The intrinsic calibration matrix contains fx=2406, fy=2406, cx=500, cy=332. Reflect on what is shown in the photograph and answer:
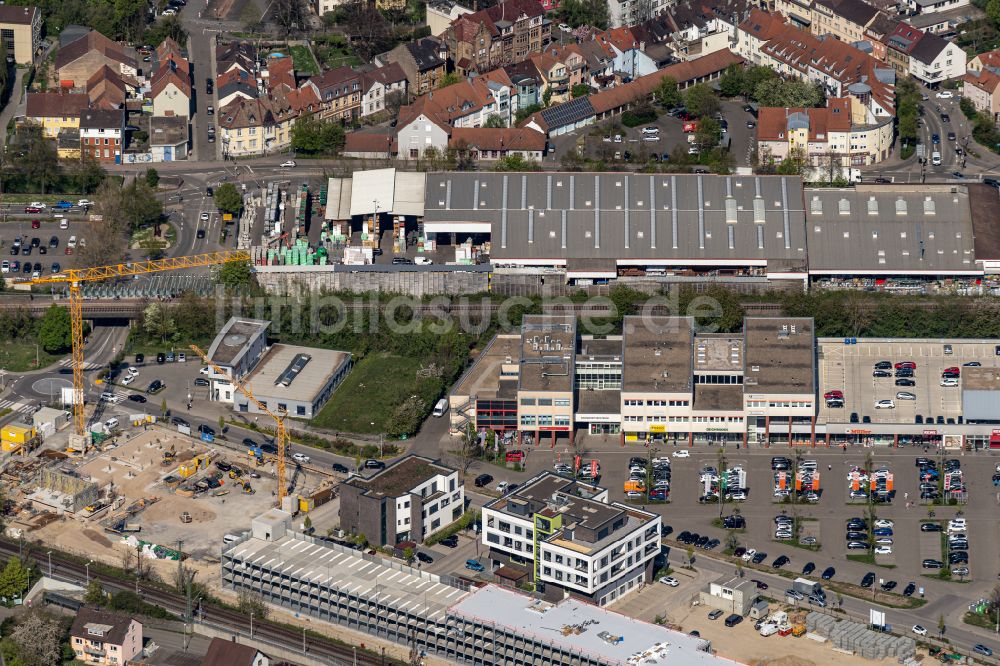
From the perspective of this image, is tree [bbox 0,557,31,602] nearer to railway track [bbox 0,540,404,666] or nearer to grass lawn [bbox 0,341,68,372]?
railway track [bbox 0,540,404,666]

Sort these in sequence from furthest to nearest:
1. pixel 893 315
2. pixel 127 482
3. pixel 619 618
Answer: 1. pixel 893 315
2. pixel 127 482
3. pixel 619 618

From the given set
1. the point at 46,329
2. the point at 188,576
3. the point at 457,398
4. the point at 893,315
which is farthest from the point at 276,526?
the point at 893,315

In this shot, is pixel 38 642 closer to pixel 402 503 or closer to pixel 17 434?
pixel 402 503

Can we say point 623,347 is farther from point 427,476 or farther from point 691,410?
point 427,476

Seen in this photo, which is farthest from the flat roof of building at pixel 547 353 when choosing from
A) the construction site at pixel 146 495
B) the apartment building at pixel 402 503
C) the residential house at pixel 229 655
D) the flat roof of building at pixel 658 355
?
the residential house at pixel 229 655

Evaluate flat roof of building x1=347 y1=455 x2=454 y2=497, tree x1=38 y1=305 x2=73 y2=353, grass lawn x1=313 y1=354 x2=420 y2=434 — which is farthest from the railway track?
tree x1=38 y1=305 x2=73 y2=353

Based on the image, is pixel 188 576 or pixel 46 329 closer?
pixel 188 576

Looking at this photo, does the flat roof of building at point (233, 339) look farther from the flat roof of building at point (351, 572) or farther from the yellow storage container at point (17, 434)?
the flat roof of building at point (351, 572)
